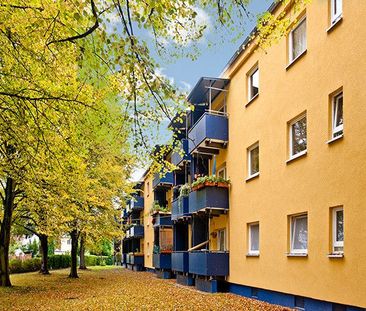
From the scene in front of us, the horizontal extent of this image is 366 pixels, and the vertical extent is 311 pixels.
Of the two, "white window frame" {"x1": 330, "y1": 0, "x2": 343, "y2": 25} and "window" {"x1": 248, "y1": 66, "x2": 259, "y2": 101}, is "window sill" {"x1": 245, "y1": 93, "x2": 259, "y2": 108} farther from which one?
"white window frame" {"x1": 330, "y1": 0, "x2": 343, "y2": 25}

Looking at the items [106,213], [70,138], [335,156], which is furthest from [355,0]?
[106,213]

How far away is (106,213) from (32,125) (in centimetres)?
2169

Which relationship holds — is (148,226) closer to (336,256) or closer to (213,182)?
(213,182)

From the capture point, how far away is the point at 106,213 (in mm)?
31391

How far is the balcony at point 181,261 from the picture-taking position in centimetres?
2383

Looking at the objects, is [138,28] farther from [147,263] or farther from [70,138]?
[147,263]

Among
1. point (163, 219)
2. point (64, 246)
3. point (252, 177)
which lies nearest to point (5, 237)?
point (252, 177)

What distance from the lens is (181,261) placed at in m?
24.3

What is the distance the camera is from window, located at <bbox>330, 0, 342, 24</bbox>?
38.4ft

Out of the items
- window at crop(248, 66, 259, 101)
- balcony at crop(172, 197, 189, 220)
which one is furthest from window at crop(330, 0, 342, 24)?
balcony at crop(172, 197, 189, 220)

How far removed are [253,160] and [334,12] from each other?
7135mm

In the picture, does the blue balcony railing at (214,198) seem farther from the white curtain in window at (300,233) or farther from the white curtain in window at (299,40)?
the white curtain in window at (299,40)

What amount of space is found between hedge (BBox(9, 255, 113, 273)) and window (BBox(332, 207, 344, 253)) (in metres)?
35.5

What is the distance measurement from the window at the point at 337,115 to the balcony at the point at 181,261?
45.7ft
